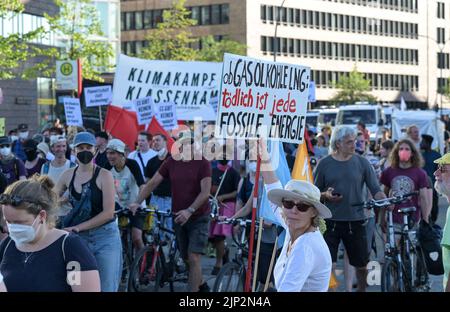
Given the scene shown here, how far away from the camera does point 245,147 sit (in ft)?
49.6

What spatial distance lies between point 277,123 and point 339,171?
165cm

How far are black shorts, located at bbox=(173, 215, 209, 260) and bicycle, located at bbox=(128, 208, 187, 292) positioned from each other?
19 cm

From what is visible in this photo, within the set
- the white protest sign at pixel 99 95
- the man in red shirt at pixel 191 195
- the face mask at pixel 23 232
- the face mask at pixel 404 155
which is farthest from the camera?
the white protest sign at pixel 99 95

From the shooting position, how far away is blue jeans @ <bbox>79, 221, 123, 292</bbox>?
28.5 ft

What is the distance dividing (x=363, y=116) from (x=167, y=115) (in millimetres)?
26964

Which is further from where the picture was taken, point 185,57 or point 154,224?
point 185,57

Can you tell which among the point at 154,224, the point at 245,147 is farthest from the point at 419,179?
the point at 245,147

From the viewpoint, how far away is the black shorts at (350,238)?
410 inches

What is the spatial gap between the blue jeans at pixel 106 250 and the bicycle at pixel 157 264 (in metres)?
2.21

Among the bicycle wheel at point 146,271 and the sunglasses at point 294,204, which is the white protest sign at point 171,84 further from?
the sunglasses at point 294,204

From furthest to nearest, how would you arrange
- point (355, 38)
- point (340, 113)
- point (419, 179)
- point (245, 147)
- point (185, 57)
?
point (355, 38) < point (185, 57) < point (340, 113) < point (245, 147) < point (419, 179)

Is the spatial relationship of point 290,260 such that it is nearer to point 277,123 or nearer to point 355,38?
point 277,123

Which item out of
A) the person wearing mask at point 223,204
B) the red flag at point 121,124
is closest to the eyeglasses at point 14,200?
the person wearing mask at point 223,204

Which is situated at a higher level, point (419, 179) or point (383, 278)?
point (419, 179)
